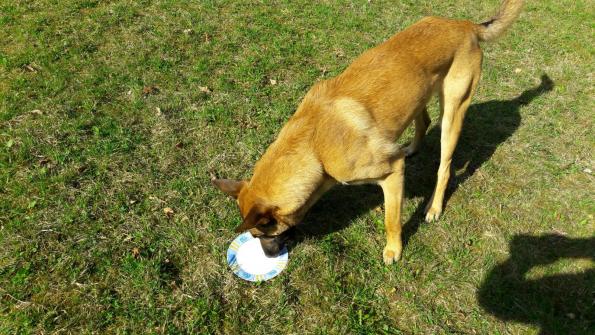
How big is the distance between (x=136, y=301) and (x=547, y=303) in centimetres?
416

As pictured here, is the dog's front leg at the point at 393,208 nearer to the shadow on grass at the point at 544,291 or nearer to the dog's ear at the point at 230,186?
the shadow on grass at the point at 544,291

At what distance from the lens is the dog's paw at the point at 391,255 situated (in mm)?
4203

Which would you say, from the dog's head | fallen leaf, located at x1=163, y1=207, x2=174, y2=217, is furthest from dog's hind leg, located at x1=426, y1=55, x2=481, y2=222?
fallen leaf, located at x1=163, y1=207, x2=174, y2=217

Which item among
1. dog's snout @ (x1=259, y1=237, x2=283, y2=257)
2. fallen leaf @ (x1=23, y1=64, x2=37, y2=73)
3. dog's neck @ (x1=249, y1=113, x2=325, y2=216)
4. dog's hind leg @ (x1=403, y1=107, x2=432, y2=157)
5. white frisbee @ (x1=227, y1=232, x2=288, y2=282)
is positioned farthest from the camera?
fallen leaf @ (x1=23, y1=64, x2=37, y2=73)

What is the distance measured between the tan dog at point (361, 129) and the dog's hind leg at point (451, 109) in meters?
0.01

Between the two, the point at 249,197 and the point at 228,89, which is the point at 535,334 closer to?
the point at 249,197

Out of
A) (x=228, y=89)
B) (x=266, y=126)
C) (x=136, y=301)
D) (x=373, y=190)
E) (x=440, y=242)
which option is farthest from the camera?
(x=228, y=89)

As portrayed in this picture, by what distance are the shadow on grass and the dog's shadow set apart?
104 centimetres

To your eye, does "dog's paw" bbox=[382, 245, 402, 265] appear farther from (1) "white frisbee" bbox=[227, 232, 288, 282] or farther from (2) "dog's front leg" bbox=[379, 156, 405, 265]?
(1) "white frisbee" bbox=[227, 232, 288, 282]

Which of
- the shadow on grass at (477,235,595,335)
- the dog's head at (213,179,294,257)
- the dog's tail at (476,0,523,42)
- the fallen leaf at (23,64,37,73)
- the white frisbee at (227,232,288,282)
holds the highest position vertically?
the dog's tail at (476,0,523,42)

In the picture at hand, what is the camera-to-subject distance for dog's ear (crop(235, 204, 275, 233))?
3.24 meters

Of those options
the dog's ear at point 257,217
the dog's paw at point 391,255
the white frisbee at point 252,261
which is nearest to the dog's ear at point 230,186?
the dog's ear at point 257,217

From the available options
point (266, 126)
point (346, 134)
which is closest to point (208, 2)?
point (266, 126)

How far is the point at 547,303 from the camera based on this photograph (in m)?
3.88
